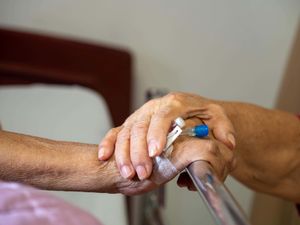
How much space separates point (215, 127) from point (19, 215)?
491mm

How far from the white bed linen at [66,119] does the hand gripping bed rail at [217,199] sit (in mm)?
462

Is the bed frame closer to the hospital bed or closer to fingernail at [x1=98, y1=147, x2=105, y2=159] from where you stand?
the hospital bed

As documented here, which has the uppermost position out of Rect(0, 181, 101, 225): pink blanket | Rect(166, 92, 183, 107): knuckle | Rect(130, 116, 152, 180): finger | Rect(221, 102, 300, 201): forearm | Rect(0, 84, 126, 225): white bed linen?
Rect(0, 181, 101, 225): pink blanket

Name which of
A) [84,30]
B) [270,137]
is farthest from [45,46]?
[270,137]

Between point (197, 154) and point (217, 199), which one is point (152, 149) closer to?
point (197, 154)

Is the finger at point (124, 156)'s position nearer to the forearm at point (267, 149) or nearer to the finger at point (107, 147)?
the finger at point (107, 147)

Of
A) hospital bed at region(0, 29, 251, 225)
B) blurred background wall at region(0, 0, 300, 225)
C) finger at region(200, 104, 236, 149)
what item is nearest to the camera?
finger at region(200, 104, 236, 149)

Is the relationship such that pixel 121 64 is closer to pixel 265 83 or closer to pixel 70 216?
pixel 265 83

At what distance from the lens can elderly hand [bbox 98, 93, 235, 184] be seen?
735mm

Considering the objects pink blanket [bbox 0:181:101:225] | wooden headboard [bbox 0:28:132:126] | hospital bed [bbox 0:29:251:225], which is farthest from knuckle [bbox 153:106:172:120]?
wooden headboard [bbox 0:28:132:126]

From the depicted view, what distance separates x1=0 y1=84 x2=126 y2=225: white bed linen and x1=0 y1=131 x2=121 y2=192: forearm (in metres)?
0.22

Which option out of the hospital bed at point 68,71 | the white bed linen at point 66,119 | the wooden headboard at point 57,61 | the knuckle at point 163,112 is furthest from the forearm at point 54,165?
the wooden headboard at point 57,61

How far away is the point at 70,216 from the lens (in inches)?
18.3

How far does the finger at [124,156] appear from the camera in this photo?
750 millimetres
